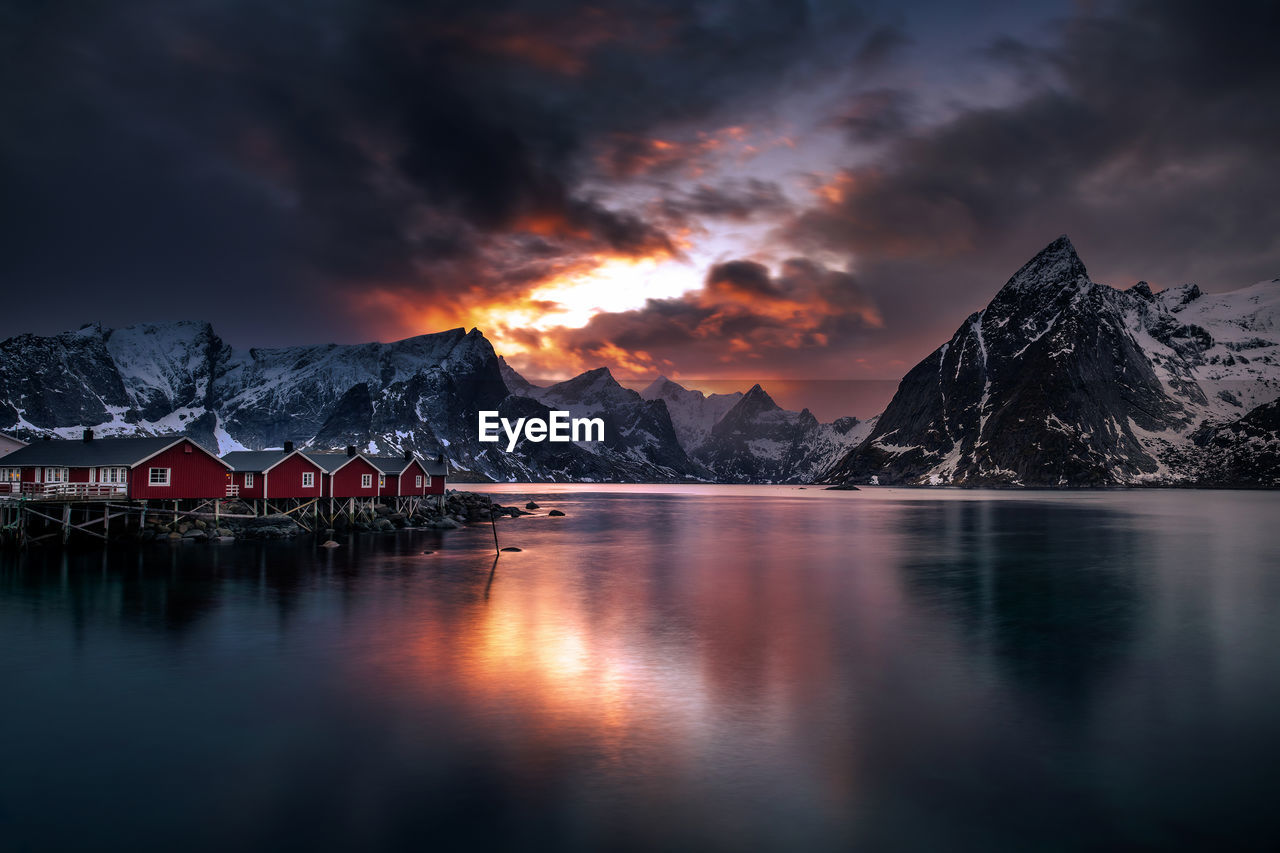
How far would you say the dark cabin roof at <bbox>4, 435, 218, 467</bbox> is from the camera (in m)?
63.8

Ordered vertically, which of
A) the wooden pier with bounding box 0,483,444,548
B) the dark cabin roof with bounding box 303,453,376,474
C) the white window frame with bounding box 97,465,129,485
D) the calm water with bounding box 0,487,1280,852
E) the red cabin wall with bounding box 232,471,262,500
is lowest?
the calm water with bounding box 0,487,1280,852

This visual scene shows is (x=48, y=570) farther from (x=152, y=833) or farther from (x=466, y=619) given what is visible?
(x=152, y=833)

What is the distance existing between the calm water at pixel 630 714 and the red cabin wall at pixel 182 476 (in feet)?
55.1

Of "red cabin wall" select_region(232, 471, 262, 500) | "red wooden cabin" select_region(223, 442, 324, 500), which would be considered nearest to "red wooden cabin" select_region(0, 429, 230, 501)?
"red cabin wall" select_region(232, 471, 262, 500)

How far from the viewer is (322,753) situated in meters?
17.6

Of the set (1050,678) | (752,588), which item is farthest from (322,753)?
(752,588)

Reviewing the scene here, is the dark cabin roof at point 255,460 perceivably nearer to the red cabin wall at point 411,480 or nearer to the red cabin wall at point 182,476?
the red cabin wall at point 182,476

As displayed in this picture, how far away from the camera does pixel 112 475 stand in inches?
2525

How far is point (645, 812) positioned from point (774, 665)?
1338 centimetres

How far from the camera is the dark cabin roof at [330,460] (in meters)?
82.2

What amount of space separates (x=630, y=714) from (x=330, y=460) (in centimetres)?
7217

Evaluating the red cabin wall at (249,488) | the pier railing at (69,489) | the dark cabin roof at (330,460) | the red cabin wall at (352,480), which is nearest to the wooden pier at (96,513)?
the pier railing at (69,489)

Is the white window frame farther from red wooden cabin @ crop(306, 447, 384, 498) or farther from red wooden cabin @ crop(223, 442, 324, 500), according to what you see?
red wooden cabin @ crop(306, 447, 384, 498)

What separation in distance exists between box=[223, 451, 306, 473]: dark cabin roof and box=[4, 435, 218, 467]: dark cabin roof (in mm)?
7915
